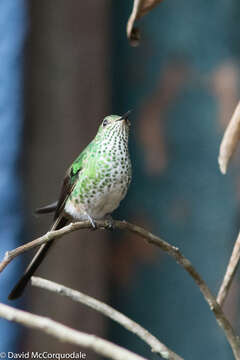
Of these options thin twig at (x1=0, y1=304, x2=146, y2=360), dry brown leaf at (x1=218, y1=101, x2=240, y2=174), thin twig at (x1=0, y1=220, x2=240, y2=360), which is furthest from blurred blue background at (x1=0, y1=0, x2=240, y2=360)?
thin twig at (x1=0, y1=304, x2=146, y2=360)

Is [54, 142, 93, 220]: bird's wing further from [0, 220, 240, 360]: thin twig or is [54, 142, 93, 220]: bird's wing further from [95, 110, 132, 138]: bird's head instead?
[0, 220, 240, 360]: thin twig

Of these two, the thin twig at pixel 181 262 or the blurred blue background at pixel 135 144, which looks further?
the blurred blue background at pixel 135 144

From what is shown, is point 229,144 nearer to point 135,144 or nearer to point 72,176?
point 72,176

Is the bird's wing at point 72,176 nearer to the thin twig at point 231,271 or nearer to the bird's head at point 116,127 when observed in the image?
the bird's head at point 116,127

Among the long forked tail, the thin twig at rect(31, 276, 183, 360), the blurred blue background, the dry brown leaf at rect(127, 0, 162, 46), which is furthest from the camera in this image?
the blurred blue background

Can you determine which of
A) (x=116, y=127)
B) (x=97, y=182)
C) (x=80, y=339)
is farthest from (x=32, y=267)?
(x=80, y=339)

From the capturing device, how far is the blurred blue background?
3219mm

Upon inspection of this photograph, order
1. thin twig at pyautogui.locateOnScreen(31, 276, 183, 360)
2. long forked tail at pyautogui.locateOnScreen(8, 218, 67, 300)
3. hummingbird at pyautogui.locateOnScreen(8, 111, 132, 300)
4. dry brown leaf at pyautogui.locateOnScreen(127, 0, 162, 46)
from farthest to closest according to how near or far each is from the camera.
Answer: hummingbird at pyautogui.locateOnScreen(8, 111, 132, 300) < long forked tail at pyautogui.locateOnScreen(8, 218, 67, 300) < dry brown leaf at pyautogui.locateOnScreen(127, 0, 162, 46) < thin twig at pyautogui.locateOnScreen(31, 276, 183, 360)

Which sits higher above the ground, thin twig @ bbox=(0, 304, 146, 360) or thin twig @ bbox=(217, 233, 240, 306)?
thin twig @ bbox=(0, 304, 146, 360)

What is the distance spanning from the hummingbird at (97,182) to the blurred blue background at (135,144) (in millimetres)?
809

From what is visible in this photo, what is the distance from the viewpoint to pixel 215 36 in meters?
3.50

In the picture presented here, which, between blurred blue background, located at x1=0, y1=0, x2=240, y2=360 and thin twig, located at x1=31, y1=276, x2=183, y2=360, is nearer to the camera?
thin twig, located at x1=31, y1=276, x2=183, y2=360

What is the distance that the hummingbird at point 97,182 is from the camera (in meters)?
2.21

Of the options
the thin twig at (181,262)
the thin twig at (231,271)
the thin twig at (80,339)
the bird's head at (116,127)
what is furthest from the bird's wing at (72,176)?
the thin twig at (80,339)
